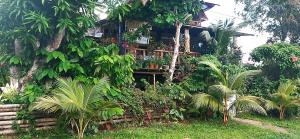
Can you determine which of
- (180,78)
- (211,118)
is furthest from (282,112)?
(180,78)

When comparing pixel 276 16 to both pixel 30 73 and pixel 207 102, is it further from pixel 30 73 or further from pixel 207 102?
pixel 30 73

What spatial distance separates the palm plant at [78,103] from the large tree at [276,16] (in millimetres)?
15687

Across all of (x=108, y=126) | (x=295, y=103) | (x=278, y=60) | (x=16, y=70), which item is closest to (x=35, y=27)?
(x=16, y=70)

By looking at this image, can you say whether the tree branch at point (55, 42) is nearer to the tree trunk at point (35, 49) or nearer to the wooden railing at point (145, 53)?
the tree trunk at point (35, 49)

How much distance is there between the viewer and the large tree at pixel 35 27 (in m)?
8.84

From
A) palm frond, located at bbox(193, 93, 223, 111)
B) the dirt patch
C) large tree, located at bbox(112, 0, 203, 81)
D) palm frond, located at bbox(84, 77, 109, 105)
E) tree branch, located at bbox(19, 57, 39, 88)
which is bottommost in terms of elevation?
the dirt patch

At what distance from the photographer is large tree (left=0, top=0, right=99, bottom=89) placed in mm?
8836

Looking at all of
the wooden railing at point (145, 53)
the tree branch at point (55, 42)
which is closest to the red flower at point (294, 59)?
the wooden railing at point (145, 53)

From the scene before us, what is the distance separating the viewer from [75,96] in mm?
8008

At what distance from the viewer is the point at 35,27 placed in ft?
29.1

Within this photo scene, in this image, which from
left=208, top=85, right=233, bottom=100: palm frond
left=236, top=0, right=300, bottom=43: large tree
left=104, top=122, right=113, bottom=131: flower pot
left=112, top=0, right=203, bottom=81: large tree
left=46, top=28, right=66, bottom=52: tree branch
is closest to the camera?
left=46, top=28, right=66, bottom=52: tree branch

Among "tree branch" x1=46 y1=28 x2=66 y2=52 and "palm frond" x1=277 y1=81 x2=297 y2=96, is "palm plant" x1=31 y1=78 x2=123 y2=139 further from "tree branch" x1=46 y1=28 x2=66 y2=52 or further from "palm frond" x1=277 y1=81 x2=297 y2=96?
"palm frond" x1=277 y1=81 x2=297 y2=96

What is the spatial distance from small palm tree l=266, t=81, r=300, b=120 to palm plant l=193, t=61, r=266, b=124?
2.14 m

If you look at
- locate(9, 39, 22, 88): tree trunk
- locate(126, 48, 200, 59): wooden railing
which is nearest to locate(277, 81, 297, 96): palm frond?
locate(126, 48, 200, 59): wooden railing
